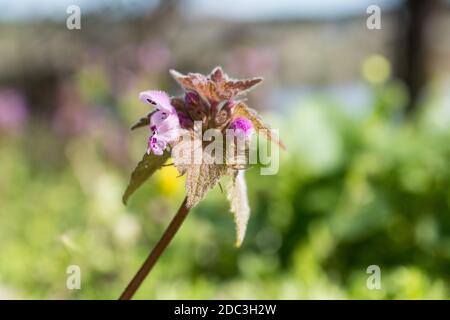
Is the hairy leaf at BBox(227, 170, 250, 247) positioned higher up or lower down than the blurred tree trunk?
lower down

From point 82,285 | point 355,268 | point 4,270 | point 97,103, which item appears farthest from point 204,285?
point 97,103

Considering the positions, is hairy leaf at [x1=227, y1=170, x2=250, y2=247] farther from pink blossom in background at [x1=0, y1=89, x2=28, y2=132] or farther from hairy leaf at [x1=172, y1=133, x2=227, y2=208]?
pink blossom in background at [x1=0, y1=89, x2=28, y2=132]

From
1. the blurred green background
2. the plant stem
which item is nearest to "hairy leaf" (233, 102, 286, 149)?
the plant stem

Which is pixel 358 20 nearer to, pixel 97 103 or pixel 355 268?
pixel 97 103

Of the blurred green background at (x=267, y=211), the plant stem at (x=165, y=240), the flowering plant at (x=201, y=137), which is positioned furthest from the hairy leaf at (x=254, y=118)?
the blurred green background at (x=267, y=211)

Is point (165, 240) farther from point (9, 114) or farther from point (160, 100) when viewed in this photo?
point (9, 114)

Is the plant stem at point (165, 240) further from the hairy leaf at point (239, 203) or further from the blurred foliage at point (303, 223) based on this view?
the blurred foliage at point (303, 223)
